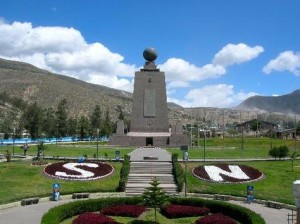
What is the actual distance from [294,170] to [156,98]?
25.8 m

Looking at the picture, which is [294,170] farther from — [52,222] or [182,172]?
[52,222]

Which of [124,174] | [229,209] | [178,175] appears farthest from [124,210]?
[178,175]

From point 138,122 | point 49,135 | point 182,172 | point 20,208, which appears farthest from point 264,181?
point 49,135

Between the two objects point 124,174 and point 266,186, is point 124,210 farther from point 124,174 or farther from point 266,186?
point 266,186

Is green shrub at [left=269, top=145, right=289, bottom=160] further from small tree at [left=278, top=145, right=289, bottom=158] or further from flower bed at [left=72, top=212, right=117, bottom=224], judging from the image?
flower bed at [left=72, top=212, right=117, bottom=224]

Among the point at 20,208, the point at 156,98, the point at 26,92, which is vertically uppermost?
the point at 26,92

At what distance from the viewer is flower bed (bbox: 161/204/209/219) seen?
22406mm

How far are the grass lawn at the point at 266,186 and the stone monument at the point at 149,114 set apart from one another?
65.4 ft

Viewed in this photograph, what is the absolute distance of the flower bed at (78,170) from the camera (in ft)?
101

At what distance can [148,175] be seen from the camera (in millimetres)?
31297

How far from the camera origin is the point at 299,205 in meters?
8.55

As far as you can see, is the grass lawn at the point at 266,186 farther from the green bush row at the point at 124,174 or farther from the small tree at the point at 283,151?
the green bush row at the point at 124,174

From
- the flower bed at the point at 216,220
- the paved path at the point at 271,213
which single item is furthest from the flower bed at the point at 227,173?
the flower bed at the point at 216,220

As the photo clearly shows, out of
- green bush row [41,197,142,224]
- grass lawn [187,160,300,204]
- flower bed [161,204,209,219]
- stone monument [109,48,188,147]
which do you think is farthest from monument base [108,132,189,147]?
flower bed [161,204,209,219]
